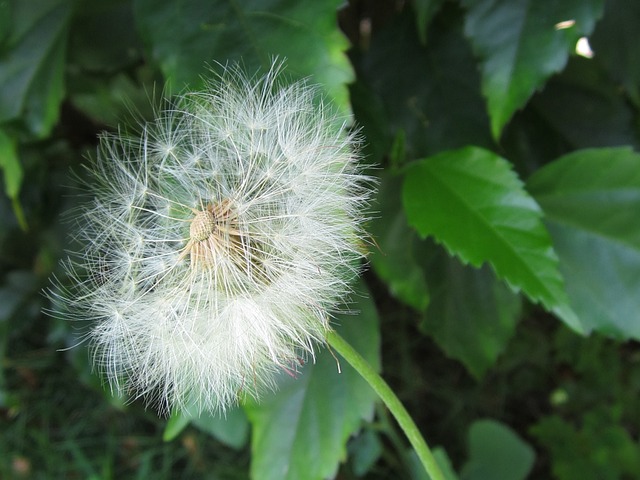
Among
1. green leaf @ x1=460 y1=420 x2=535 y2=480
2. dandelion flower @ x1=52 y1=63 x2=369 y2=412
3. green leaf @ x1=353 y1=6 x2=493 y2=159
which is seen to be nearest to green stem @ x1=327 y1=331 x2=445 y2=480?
dandelion flower @ x1=52 y1=63 x2=369 y2=412

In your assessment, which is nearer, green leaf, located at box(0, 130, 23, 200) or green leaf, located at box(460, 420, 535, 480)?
green leaf, located at box(0, 130, 23, 200)

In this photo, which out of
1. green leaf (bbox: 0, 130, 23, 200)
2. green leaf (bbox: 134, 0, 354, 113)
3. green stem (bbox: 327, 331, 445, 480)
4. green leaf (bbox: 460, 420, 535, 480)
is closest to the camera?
green stem (bbox: 327, 331, 445, 480)

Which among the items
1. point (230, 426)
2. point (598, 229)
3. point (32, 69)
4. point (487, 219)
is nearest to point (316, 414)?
point (230, 426)

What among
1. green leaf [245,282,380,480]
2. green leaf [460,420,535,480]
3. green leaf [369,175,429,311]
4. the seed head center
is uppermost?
the seed head center

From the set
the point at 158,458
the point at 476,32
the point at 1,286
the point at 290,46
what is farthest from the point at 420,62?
the point at 158,458

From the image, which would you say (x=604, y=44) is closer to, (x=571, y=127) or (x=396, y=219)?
(x=571, y=127)

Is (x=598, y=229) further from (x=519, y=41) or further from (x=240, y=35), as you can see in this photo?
(x=240, y=35)

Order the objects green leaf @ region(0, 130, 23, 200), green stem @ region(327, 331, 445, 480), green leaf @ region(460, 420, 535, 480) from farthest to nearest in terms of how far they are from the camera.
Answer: green leaf @ region(460, 420, 535, 480)
green leaf @ region(0, 130, 23, 200)
green stem @ region(327, 331, 445, 480)

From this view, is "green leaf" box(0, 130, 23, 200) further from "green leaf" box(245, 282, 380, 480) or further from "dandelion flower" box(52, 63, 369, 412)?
"green leaf" box(245, 282, 380, 480)

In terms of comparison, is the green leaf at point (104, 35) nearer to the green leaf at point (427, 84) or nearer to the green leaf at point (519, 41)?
the green leaf at point (427, 84)
